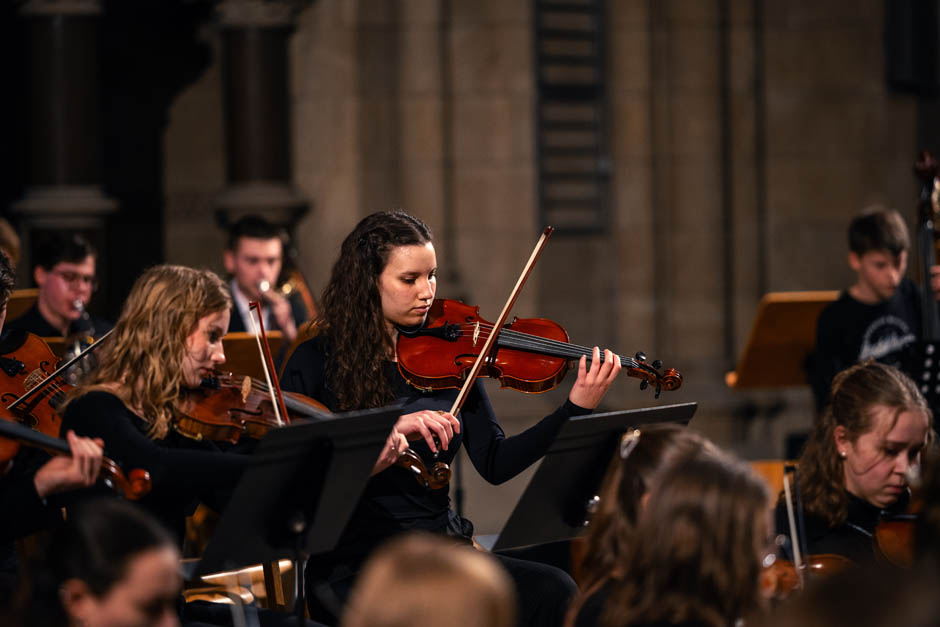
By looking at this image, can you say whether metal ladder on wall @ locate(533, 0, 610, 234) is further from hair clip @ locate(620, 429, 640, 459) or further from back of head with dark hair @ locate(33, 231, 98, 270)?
hair clip @ locate(620, 429, 640, 459)

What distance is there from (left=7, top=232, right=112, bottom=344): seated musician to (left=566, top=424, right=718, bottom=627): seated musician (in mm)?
3118

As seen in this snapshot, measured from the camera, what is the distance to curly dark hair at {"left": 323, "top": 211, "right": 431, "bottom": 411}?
392 cm

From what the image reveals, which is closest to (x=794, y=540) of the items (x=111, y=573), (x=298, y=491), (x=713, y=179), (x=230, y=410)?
(x=298, y=491)

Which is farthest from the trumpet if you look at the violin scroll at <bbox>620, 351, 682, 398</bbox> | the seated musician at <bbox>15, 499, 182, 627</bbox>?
the seated musician at <bbox>15, 499, 182, 627</bbox>

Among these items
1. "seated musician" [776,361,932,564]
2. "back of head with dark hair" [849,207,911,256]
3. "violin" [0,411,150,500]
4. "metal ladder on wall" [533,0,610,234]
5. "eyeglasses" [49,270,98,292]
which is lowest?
"seated musician" [776,361,932,564]

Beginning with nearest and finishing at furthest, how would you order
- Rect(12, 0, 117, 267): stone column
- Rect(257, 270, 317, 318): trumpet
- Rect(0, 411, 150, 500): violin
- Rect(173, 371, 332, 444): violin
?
1. Rect(0, 411, 150, 500): violin
2. Rect(173, 371, 332, 444): violin
3. Rect(257, 270, 317, 318): trumpet
4. Rect(12, 0, 117, 267): stone column

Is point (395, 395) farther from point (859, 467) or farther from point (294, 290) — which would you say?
point (294, 290)

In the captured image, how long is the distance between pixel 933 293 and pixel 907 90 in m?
Answer: 3.10

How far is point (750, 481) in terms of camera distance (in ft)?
8.63

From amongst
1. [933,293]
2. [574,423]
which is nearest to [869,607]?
[574,423]

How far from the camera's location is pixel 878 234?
19.3 ft

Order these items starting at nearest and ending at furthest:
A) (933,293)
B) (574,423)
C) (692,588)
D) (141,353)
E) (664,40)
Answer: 1. (692,588)
2. (574,423)
3. (141,353)
4. (933,293)
5. (664,40)

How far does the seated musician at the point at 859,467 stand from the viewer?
3.77 m

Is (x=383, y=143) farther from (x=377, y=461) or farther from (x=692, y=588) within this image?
(x=692, y=588)
